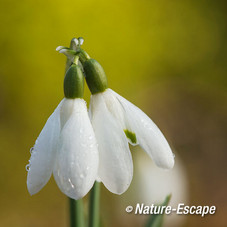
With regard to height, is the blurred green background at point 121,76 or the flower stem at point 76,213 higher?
the blurred green background at point 121,76

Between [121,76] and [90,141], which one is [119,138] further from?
[121,76]

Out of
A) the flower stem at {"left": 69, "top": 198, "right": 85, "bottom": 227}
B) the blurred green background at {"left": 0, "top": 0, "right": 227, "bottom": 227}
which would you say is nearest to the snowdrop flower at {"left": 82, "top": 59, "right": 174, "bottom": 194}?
the flower stem at {"left": 69, "top": 198, "right": 85, "bottom": 227}

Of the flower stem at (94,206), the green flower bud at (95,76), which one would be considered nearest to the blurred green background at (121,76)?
the flower stem at (94,206)

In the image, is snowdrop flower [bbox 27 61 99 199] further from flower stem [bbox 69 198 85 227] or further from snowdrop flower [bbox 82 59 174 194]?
flower stem [bbox 69 198 85 227]

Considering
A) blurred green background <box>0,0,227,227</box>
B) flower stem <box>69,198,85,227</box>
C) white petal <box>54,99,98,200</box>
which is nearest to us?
white petal <box>54,99,98,200</box>

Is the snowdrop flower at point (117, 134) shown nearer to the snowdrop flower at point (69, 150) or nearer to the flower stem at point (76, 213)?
the snowdrop flower at point (69, 150)

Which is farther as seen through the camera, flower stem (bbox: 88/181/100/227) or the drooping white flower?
flower stem (bbox: 88/181/100/227)

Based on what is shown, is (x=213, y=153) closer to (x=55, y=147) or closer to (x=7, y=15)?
(x=7, y=15)
